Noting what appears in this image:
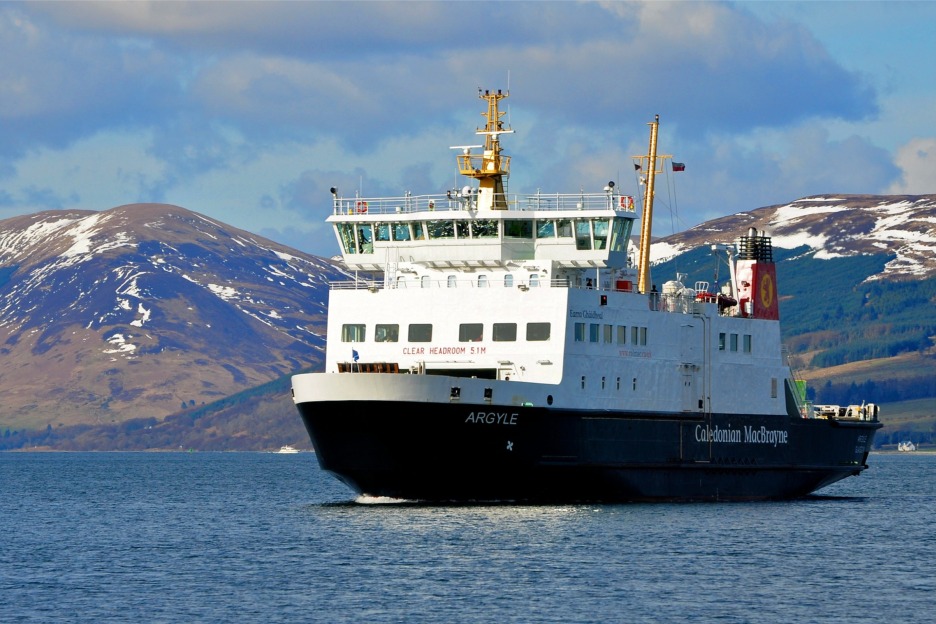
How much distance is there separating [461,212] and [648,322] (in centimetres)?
670

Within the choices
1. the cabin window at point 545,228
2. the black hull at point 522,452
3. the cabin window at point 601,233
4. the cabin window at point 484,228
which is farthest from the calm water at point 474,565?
the cabin window at point 484,228

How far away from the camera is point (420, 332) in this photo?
4781 cm

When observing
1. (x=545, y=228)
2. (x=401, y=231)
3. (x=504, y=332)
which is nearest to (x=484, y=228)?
(x=545, y=228)

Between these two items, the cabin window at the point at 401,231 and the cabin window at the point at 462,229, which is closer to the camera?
the cabin window at the point at 462,229

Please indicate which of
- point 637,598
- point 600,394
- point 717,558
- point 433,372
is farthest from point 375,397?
point 637,598

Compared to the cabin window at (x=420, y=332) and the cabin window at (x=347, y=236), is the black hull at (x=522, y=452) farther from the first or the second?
the cabin window at (x=347, y=236)

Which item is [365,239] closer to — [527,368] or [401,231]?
[401,231]

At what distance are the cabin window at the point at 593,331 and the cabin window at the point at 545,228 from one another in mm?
3305

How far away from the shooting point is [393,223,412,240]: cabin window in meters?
50.1

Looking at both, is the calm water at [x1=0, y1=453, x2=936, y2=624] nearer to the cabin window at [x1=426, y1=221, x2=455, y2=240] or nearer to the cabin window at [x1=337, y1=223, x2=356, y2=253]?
the cabin window at [x1=337, y1=223, x2=356, y2=253]

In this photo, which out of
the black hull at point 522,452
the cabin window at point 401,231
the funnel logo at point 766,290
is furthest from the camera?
the funnel logo at point 766,290

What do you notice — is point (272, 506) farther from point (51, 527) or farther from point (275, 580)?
point (275, 580)

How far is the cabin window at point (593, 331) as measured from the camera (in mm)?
47469

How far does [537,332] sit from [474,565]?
1230cm
